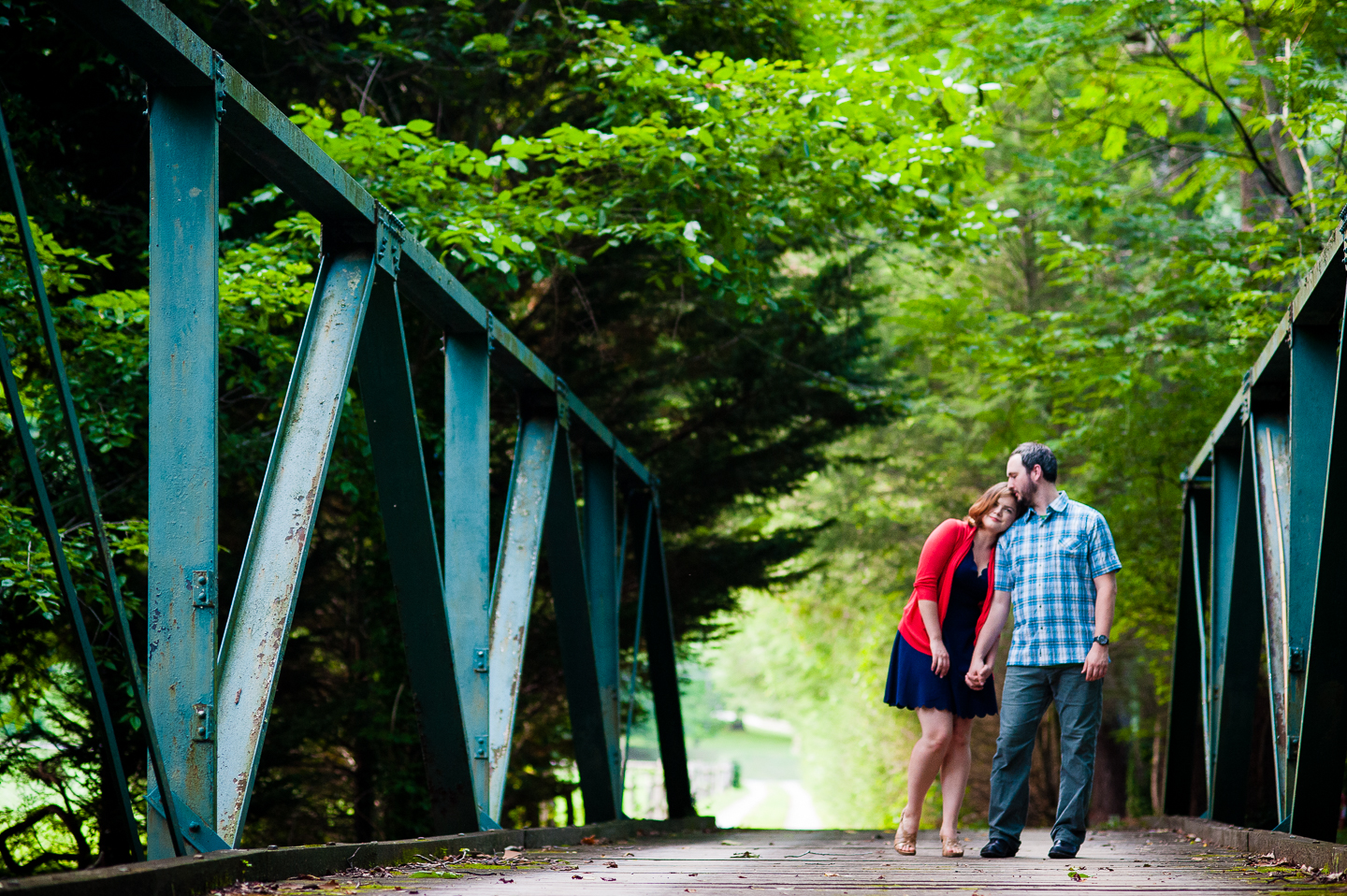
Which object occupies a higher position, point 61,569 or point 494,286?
point 494,286

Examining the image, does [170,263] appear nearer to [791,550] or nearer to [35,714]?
[35,714]

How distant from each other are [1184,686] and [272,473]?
7078mm

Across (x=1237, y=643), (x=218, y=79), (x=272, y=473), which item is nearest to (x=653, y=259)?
(x=1237, y=643)

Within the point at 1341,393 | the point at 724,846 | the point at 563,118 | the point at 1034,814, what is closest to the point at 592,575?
the point at 724,846

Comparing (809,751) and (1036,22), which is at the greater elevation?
(1036,22)

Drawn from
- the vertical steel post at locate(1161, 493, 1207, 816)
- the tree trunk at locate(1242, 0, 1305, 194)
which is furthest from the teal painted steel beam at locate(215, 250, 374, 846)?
the tree trunk at locate(1242, 0, 1305, 194)

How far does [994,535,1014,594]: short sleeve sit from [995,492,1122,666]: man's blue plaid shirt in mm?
71

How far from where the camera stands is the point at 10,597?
5.82m

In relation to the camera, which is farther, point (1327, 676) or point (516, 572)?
point (516, 572)

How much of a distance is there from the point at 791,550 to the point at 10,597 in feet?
27.4

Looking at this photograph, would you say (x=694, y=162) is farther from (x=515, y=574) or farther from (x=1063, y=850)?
(x=1063, y=850)

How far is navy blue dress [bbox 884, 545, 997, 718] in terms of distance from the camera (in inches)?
207

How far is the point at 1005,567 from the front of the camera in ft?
17.1

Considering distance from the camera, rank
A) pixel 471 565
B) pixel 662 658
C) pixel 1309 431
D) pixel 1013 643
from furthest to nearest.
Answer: pixel 662 658 < pixel 1013 643 < pixel 471 565 < pixel 1309 431
